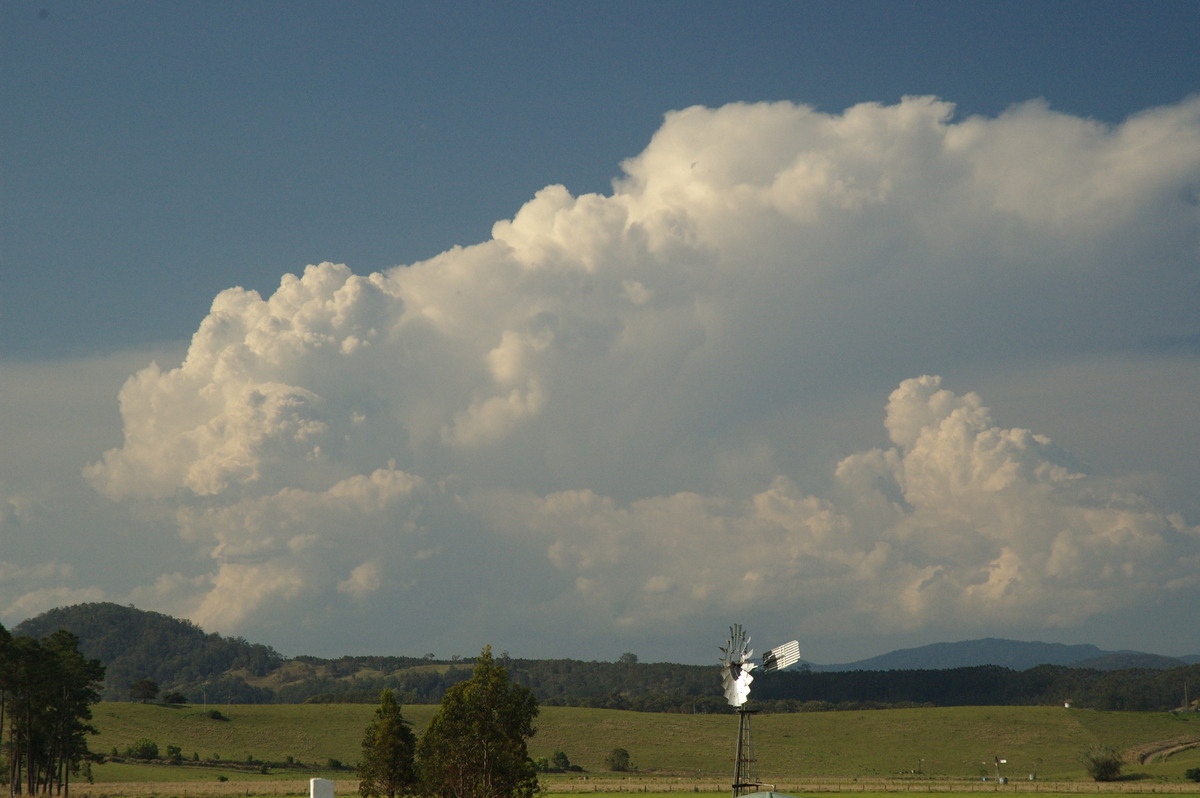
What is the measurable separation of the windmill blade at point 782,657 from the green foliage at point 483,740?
13070 millimetres

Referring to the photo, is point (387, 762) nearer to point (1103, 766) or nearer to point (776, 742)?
point (1103, 766)

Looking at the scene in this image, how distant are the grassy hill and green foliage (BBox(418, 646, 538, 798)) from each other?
9831 centimetres

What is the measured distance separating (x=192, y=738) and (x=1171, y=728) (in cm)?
15995

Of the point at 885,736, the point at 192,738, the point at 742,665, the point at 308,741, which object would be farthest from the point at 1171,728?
the point at 742,665

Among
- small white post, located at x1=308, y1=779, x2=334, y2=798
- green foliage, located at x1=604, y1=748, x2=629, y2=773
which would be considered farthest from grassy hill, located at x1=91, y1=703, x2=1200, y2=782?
small white post, located at x1=308, y1=779, x2=334, y2=798

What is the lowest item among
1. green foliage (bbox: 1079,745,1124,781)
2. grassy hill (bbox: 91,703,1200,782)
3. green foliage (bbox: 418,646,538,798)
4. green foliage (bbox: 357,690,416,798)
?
grassy hill (bbox: 91,703,1200,782)

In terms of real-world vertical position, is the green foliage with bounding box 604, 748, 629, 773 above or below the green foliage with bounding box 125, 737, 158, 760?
below

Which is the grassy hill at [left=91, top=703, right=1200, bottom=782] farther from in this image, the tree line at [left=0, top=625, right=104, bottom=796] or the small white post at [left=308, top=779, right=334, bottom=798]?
the small white post at [left=308, top=779, right=334, bottom=798]

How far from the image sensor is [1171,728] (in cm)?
19238

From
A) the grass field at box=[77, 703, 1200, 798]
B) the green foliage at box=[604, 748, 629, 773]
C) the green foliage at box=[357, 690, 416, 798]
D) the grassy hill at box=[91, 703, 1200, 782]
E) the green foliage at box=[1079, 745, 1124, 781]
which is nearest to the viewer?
the green foliage at box=[357, 690, 416, 798]

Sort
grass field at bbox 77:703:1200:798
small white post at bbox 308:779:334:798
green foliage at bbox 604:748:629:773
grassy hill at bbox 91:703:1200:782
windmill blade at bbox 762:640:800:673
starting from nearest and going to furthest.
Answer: small white post at bbox 308:779:334:798, windmill blade at bbox 762:640:800:673, grass field at bbox 77:703:1200:798, green foliage at bbox 604:748:629:773, grassy hill at bbox 91:703:1200:782

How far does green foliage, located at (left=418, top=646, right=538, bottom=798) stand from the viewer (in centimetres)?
5659

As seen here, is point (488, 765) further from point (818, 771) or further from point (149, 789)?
point (818, 771)

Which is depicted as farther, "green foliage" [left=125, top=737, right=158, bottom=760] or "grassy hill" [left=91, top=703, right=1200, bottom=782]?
"grassy hill" [left=91, top=703, right=1200, bottom=782]
